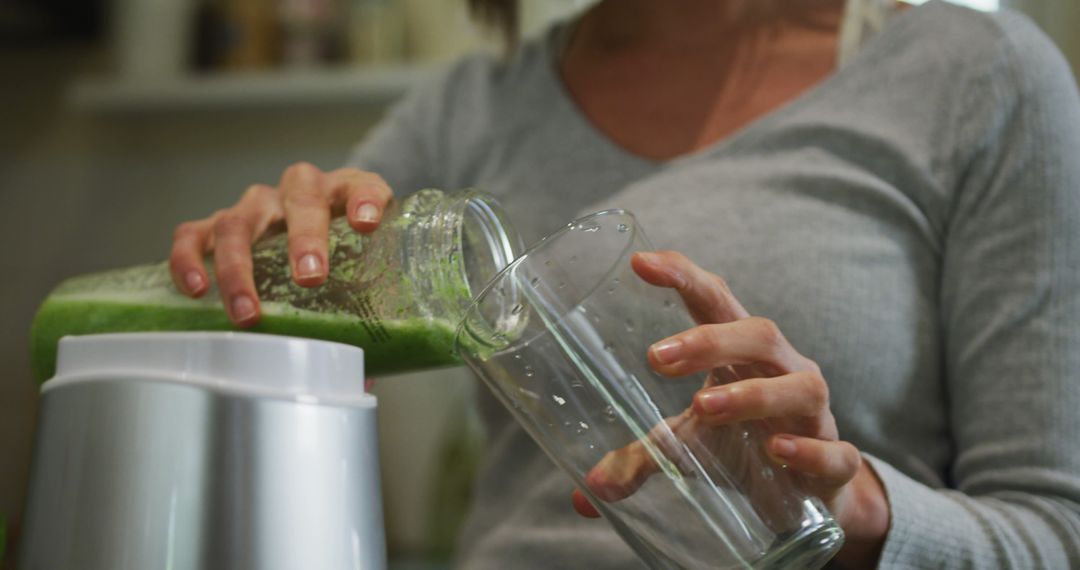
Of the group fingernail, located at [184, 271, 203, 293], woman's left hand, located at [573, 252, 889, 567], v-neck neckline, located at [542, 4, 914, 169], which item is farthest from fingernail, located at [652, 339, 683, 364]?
v-neck neckline, located at [542, 4, 914, 169]

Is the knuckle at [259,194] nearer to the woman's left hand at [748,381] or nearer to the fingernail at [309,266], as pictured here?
the fingernail at [309,266]

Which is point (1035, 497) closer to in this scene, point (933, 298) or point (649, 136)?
point (933, 298)

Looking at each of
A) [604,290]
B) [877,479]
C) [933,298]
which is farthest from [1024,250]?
[604,290]

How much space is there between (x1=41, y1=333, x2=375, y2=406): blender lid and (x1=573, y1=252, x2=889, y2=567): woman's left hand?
13 centimetres

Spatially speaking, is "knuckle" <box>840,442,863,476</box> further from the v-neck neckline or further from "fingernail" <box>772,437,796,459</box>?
the v-neck neckline

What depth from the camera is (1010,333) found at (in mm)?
603

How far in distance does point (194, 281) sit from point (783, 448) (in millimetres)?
290

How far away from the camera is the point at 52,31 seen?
1.67 meters

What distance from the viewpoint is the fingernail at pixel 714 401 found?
41cm

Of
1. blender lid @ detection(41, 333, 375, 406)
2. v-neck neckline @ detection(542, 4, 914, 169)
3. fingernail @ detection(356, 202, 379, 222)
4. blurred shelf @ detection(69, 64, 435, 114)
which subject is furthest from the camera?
blurred shelf @ detection(69, 64, 435, 114)

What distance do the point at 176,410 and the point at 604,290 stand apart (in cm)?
18

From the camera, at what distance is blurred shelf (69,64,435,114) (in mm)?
1504

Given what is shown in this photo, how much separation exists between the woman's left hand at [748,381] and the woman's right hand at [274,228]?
0.15 m

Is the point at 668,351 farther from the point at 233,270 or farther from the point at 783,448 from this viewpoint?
the point at 233,270
